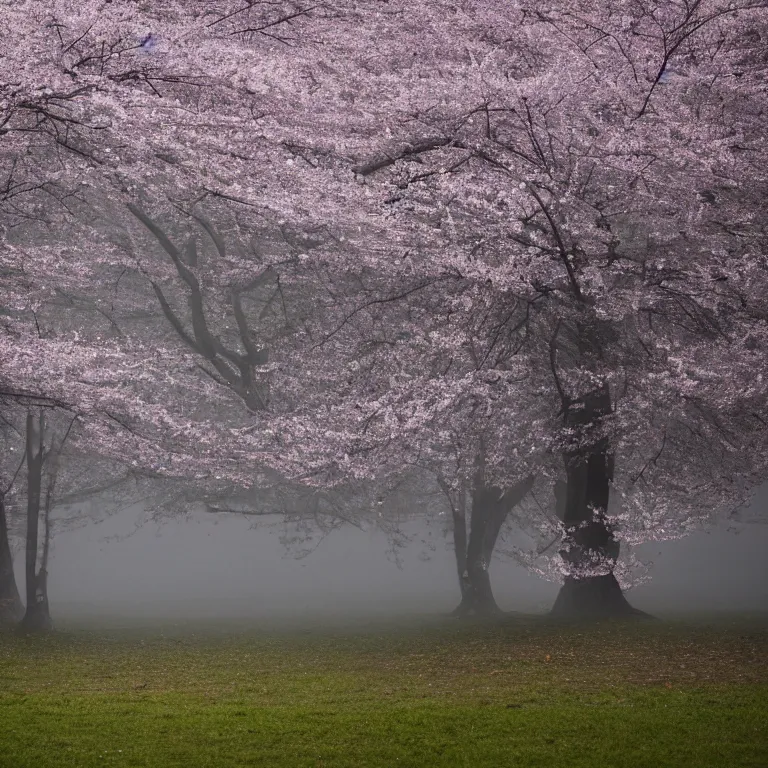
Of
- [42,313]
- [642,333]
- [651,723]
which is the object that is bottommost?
[651,723]

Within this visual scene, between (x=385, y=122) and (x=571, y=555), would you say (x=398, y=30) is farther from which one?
(x=571, y=555)

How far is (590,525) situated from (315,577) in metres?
36.2

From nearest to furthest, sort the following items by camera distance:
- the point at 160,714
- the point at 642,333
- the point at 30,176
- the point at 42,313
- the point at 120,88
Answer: the point at 160,714
the point at 120,88
the point at 642,333
the point at 30,176
the point at 42,313

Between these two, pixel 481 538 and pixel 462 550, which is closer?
pixel 481 538

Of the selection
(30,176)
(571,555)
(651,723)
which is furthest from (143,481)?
(651,723)

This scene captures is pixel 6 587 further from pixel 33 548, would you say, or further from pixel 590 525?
pixel 590 525

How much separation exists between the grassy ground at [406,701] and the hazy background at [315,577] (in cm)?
1345

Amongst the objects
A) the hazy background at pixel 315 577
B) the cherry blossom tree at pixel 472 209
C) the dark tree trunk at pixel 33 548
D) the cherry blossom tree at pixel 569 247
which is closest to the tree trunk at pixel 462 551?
the hazy background at pixel 315 577

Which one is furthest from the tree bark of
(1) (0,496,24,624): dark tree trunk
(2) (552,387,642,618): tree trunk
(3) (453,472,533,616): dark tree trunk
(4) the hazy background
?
(1) (0,496,24,624): dark tree trunk

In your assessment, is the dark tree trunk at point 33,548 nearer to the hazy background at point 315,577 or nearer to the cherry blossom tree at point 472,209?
the cherry blossom tree at point 472,209

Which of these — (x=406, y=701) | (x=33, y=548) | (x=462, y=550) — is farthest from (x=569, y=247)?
(x=33, y=548)

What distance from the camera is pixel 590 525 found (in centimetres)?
1566

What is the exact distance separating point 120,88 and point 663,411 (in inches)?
364

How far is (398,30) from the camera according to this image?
1540 cm
